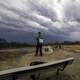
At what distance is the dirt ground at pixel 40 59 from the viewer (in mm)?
3696

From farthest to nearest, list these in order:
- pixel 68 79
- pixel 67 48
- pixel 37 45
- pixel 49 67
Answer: pixel 67 48 → pixel 37 45 → pixel 68 79 → pixel 49 67

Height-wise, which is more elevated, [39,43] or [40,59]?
[39,43]

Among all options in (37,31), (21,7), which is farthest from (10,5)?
(37,31)

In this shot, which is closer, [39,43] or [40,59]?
[40,59]

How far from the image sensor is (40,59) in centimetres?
631

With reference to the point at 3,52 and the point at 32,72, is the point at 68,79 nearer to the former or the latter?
the point at 32,72

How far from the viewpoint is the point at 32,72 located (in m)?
2.52

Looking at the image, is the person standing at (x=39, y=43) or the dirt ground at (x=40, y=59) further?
the person standing at (x=39, y=43)

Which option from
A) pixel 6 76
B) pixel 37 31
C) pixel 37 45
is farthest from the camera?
pixel 37 45

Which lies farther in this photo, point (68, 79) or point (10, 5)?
point (10, 5)

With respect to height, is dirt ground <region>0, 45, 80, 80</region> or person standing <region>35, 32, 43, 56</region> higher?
person standing <region>35, 32, 43, 56</region>

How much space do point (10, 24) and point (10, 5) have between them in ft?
2.14

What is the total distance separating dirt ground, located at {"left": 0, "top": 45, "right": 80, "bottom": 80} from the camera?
3696mm

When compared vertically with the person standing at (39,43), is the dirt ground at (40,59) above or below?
below
